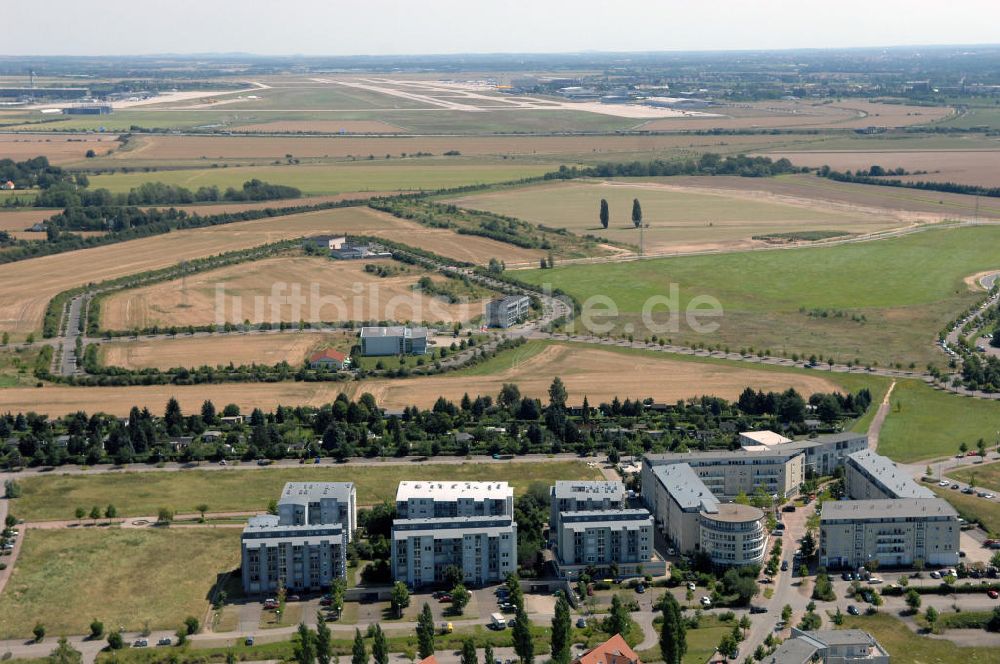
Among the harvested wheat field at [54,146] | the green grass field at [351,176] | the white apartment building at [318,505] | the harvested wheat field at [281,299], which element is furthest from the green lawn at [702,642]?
the harvested wheat field at [54,146]

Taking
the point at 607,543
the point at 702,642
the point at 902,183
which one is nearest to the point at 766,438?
the point at 607,543

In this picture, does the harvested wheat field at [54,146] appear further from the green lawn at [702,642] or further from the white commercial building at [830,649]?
the white commercial building at [830,649]

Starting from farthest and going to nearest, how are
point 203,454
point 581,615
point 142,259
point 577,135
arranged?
point 577,135 → point 142,259 → point 203,454 → point 581,615

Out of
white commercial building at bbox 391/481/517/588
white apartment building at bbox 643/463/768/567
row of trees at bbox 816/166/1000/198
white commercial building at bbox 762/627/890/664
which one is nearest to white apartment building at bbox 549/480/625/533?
white apartment building at bbox 643/463/768/567

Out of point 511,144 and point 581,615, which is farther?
point 511,144

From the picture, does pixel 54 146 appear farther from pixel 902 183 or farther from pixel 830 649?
pixel 830 649

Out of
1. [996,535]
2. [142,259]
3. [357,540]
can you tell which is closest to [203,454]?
[357,540]

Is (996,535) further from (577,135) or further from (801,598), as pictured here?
(577,135)

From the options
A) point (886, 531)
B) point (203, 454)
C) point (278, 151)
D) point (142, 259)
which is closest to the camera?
point (886, 531)
